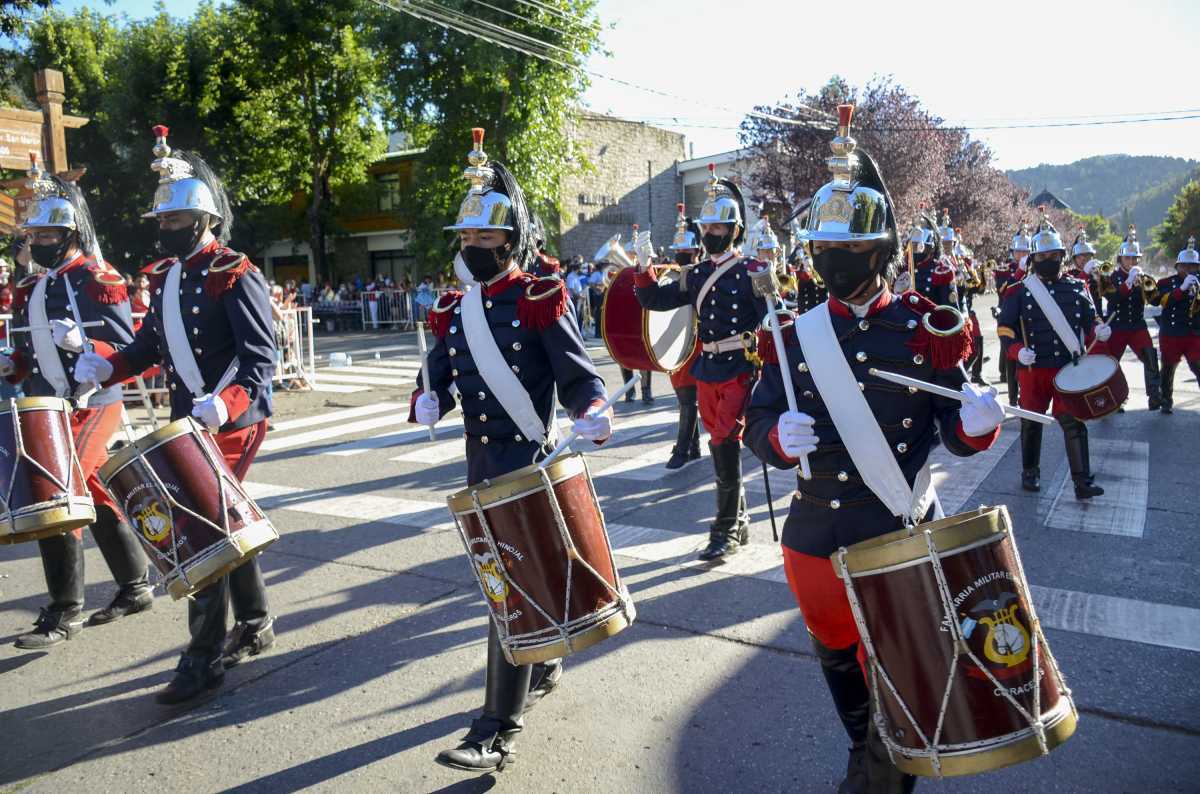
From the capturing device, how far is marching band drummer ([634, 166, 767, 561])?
595 cm

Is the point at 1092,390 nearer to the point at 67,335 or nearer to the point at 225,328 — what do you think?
the point at 225,328

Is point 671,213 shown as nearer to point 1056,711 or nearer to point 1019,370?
point 1019,370

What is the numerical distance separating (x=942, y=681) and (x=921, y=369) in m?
0.97

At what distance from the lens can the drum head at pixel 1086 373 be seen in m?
7.00

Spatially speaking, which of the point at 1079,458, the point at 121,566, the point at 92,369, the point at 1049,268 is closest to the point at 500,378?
the point at 92,369

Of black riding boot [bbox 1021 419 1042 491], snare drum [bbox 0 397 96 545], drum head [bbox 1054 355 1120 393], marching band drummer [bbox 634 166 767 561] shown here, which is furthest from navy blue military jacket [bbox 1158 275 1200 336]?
snare drum [bbox 0 397 96 545]

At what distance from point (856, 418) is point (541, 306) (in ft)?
4.74

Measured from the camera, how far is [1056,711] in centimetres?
240

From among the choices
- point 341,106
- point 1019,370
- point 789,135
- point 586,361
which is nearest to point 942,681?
point 586,361

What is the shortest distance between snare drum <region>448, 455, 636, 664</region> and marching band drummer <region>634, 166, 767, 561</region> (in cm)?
281

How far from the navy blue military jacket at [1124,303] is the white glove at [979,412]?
10.7 metres

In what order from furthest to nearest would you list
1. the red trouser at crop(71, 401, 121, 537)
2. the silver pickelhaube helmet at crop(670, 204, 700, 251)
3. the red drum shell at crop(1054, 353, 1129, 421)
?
1. the silver pickelhaube helmet at crop(670, 204, 700, 251)
2. the red drum shell at crop(1054, 353, 1129, 421)
3. the red trouser at crop(71, 401, 121, 537)

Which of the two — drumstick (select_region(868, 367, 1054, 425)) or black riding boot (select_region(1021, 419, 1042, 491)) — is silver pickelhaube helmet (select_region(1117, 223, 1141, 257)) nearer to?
black riding boot (select_region(1021, 419, 1042, 491))

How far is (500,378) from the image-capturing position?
3.72 m
